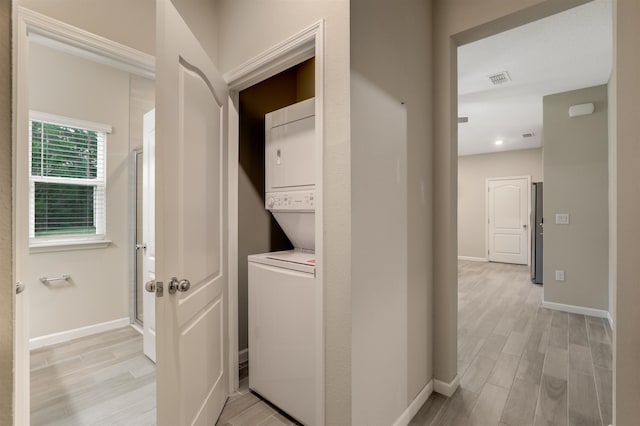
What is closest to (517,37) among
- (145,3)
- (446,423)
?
(145,3)

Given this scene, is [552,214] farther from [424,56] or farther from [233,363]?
[233,363]

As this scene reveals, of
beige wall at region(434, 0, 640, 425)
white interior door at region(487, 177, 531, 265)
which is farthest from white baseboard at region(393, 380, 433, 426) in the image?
white interior door at region(487, 177, 531, 265)

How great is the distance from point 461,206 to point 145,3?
7605 millimetres

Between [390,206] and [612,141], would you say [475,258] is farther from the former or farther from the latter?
[390,206]

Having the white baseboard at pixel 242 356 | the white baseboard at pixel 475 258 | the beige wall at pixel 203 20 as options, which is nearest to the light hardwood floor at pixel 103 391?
the white baseboard at pixel 242 356

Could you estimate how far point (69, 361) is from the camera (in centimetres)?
235

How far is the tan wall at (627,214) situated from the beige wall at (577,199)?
277 centimetres

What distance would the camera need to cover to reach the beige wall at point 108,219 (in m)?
2.63

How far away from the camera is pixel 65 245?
108 inches

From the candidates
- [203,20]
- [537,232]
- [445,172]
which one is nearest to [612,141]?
[445,172]

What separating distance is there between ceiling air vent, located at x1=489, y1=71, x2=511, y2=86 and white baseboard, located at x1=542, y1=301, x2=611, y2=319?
286 cm

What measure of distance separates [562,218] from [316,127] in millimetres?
3802

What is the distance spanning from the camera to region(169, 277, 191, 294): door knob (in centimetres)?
116

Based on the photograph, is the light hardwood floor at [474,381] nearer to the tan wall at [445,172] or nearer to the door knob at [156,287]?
the tan wall at [445,172]
